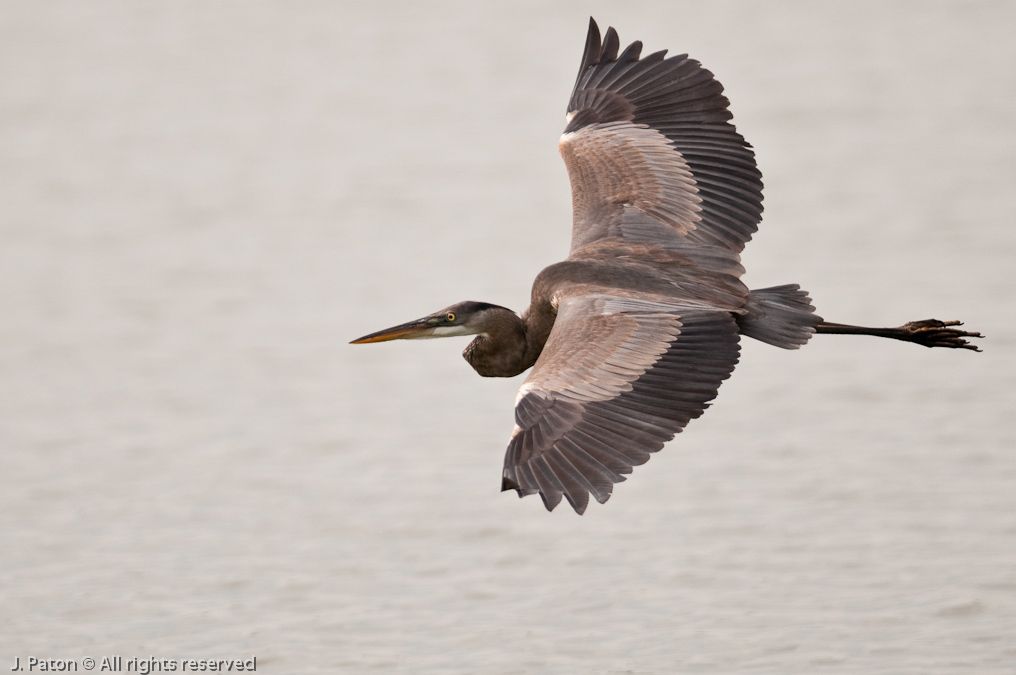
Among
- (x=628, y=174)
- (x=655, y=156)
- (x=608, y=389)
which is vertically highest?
(x=655, y=156)

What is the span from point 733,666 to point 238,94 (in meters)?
12.7

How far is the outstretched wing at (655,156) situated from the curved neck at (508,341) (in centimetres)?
69

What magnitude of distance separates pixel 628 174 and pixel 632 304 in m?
1.57

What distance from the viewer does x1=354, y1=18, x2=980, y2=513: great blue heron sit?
7.79 metres

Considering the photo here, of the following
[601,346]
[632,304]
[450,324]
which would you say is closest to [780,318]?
[632,304]

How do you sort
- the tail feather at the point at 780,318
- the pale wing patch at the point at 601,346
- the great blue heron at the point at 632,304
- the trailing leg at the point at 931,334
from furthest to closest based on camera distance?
the trailing leg at the point at 931,334, the tail feather at the point at 780,318, the pale wing patch at the point at 601,346, the great blue heron at the point at 632,304

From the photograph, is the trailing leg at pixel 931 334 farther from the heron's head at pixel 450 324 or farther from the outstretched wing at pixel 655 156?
the heron's head at pixel 450 324

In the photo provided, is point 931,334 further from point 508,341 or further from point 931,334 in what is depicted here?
point 508,341

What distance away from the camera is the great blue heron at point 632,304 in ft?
25.5

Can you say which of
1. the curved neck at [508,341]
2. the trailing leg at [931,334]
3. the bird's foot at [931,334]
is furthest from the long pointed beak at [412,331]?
the bird's foot at [931,334]

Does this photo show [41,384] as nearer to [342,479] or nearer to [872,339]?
[342,479]

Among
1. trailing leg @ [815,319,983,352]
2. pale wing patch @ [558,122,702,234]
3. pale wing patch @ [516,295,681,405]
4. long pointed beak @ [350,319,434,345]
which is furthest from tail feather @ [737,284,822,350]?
long pointed beak @ [350,319,434,345]

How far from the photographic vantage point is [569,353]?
834cm

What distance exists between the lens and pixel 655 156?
10.1 metres
